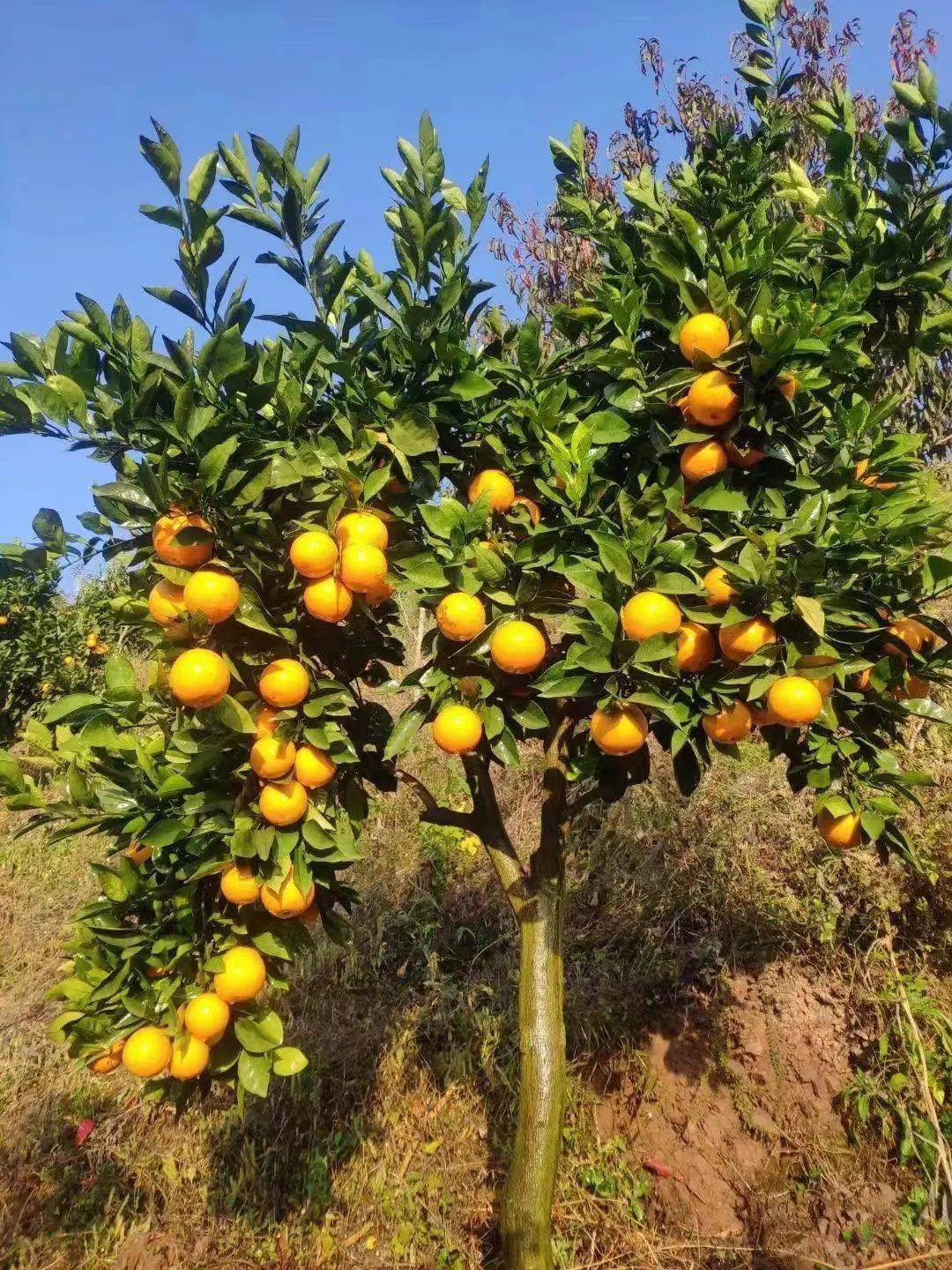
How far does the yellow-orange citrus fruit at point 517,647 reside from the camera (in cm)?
153

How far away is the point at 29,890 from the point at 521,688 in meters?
5.01

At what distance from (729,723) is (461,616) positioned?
0.54m

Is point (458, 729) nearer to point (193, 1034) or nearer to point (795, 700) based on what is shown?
point (795, 700)

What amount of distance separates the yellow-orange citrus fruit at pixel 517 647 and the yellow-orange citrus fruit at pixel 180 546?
1.88 feet

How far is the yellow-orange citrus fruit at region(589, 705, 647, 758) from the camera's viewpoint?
4.89 feet

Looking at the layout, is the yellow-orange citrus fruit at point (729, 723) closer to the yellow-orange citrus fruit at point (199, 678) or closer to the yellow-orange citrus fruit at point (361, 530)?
the yellow-orange citrus fruit at point (361, 530)

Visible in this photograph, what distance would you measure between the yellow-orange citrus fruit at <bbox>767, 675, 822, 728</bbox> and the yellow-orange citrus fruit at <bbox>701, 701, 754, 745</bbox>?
0.14 meters

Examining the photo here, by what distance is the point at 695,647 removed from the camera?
153 centimetres

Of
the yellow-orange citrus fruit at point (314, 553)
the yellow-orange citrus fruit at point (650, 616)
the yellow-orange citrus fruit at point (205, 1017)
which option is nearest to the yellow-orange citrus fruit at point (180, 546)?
the yellow-orange citrus fruit at point (314, 553)

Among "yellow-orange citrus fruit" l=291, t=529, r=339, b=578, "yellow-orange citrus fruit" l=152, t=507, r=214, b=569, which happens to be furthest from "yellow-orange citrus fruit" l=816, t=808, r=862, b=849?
"yellow-orange citrus fruit" l=152, t=507, r=214, b=569

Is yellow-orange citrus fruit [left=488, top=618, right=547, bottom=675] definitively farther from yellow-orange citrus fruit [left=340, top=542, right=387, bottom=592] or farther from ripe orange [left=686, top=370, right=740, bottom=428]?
ripe orange [left=686, top=370, right=740, bottom=428]

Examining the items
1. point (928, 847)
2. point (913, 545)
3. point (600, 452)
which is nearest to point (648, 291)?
point (600, 452)

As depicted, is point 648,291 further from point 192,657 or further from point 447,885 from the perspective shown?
point 447,885

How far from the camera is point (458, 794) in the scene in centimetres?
529
